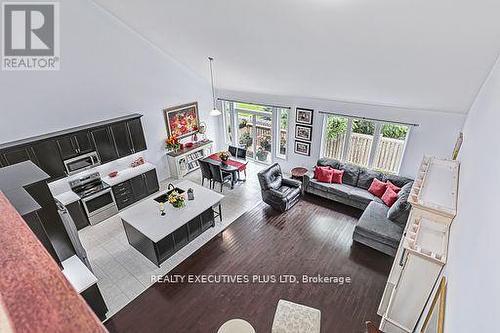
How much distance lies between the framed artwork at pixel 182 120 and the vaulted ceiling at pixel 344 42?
1803mm

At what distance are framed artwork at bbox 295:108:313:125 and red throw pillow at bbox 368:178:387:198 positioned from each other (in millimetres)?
2442

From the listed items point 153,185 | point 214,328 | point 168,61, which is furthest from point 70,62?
point 214,328

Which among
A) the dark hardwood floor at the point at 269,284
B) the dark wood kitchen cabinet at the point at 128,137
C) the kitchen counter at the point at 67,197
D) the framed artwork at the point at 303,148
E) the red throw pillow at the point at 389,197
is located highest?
the dark wood kitchen cabinet at the point at 128,137

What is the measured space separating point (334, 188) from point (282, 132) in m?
2.70

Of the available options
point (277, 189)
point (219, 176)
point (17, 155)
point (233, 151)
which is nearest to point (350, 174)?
A: point (277, 189)

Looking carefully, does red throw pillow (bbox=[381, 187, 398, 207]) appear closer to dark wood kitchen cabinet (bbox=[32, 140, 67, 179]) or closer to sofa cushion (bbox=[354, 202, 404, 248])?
sofa cushion (bbox=[354, 202, 404, 248])

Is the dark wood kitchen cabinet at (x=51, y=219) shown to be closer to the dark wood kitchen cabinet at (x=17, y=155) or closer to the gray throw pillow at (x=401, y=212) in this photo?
the dark wood kitchen cabinet at (x=17, y=155)

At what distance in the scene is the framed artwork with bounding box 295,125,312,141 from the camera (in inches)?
311

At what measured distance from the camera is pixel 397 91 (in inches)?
209

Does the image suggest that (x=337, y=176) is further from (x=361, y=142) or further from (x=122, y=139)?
(x=122, y=139)

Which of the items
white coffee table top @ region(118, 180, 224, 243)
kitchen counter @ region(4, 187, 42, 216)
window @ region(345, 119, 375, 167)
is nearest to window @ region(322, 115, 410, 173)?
window @ region(345, 119, 375, 167)

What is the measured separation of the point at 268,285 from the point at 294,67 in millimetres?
4368

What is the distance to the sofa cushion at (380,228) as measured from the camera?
205 inches

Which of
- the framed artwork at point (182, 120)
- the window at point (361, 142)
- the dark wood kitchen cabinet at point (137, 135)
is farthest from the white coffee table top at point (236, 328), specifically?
the framed artwork at point (182, 120)
